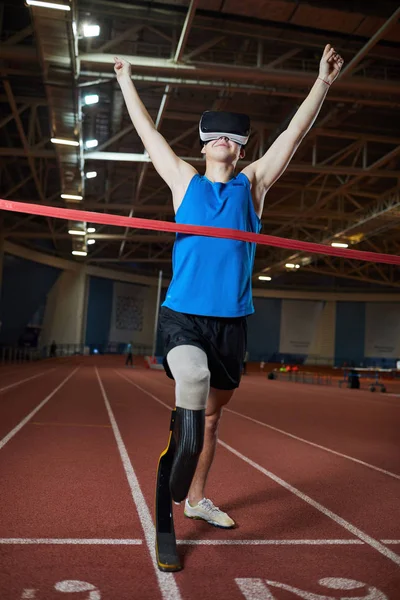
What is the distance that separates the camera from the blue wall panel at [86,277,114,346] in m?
44.9

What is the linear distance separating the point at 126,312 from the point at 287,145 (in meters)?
44.8

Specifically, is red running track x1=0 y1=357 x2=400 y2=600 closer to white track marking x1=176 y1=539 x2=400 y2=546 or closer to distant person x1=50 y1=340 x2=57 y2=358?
white track marking x1=176 y1=539 x2=400 y2=546

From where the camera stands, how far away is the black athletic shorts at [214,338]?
304 cm

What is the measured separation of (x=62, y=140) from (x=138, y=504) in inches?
568

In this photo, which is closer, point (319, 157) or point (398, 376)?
point (319, 157)

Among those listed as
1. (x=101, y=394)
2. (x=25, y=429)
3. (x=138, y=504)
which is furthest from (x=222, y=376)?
(x=101, y=394)

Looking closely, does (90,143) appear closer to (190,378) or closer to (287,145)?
(287,145)

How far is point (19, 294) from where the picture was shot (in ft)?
119

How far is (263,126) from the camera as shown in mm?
18328

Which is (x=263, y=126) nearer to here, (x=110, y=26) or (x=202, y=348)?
(x=110, y=26)

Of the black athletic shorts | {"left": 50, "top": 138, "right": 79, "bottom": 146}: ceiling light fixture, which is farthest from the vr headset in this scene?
{"left": 50, "top": 138, "right": 79, "bottom": 146}: ceiling light fixture

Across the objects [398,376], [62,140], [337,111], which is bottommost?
[398,376]

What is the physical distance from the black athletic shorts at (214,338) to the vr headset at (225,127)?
39.7 inches

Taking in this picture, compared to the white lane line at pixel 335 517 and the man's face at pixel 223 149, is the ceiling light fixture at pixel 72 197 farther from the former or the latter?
the man's face at pixel 223 149
